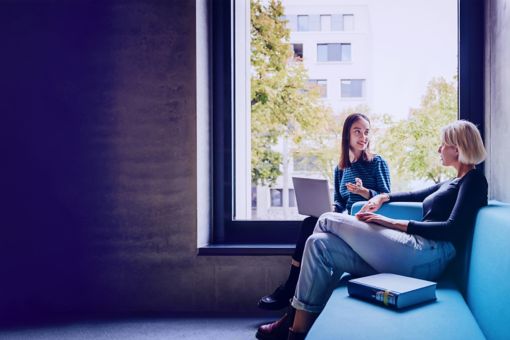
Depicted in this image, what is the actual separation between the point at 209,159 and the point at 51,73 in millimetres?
1212

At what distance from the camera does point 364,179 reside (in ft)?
9.02

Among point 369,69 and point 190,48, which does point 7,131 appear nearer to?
point 190,48

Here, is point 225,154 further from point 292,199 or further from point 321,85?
point 321,85

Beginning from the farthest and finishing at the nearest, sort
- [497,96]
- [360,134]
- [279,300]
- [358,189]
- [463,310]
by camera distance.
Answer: [360,134], [358,189], [279,300], [497,96], [463,310]

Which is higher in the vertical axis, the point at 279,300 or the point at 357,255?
the point at 357,255

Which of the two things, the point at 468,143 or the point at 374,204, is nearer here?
the point at 468,143

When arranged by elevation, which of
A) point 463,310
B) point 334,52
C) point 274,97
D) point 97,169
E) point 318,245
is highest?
point 334,52

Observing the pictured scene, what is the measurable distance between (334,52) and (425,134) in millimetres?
833

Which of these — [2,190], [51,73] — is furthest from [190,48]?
[2,190]

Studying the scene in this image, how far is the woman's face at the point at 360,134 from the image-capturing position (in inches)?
109

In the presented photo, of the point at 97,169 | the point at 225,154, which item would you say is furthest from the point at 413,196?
the point at 97,169

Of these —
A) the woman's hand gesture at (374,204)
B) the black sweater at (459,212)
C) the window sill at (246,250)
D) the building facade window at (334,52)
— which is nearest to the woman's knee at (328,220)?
the woman's hand gesture at (374,204)

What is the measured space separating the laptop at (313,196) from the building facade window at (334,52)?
38.1 inches

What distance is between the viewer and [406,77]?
2.97 m
